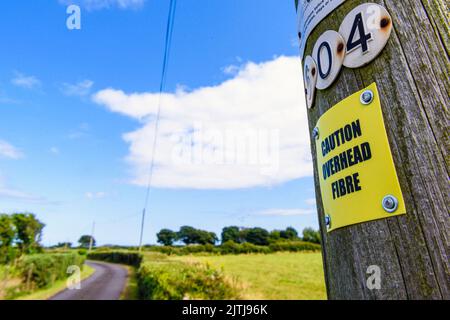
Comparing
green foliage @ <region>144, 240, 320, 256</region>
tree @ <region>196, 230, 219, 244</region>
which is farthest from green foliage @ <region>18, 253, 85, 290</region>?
tree @ <region>196, 230, 219, 244</region>

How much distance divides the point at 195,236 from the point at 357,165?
69.1 m

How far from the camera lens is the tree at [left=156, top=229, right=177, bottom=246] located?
68.3m

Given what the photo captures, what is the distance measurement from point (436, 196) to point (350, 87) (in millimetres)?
340

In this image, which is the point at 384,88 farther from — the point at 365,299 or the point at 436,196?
the point at 365,299

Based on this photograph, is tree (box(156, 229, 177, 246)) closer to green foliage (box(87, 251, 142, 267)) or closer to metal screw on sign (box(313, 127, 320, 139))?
green foliage (box(87, 251, 142, 267))

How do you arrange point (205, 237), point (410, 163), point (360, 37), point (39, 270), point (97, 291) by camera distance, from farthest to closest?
1. point (205, 237)
2. point (39, 270)
3. point (97, 291)
4. point (360, 37)
5. point (410, 163)

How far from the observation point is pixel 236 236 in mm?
64750

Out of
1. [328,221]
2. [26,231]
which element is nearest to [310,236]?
[26,231]

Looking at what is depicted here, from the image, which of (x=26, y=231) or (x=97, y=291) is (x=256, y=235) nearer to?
(x=26, y=231)

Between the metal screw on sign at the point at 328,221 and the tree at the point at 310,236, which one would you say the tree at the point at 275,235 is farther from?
the metal screw on sign at the point at 328,221

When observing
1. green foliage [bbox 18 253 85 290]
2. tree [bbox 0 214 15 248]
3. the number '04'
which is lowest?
green foliage [bbox 18 253 85 290]

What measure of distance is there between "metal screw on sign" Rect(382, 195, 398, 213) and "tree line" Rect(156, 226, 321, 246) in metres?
62.1

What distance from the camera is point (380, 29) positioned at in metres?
0.69
